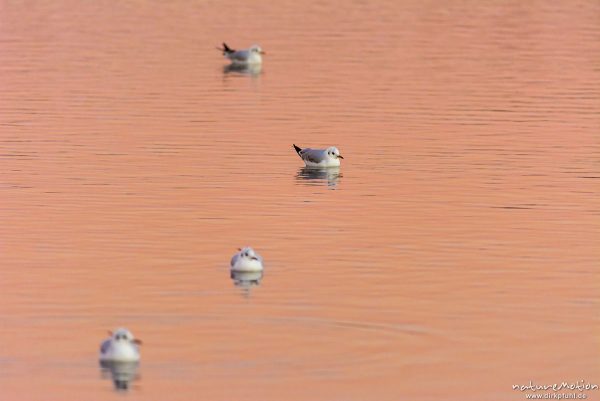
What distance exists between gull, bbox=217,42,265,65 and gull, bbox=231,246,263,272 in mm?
37354

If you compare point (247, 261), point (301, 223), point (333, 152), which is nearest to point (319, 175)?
point (333, 152)

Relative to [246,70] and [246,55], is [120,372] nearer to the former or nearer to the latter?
[246,70]

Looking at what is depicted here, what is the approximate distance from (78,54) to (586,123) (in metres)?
24.3

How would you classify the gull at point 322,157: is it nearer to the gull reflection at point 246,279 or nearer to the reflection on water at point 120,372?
the gull reflection at point 246,279

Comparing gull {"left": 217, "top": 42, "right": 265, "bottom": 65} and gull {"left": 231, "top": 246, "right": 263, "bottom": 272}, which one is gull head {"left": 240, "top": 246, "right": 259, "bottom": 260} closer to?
gull {"left": 231, "top": 246, "right": 263, "bottom": 272}

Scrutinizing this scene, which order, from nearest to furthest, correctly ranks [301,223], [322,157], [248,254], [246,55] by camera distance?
[248,254]
[301,223]
[322,157]
[246,55]

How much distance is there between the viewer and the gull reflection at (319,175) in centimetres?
3816

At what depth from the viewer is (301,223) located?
31969 millimetres

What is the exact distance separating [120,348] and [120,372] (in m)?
0.41

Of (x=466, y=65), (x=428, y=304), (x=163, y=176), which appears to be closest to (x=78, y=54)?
(x=466, y=65)

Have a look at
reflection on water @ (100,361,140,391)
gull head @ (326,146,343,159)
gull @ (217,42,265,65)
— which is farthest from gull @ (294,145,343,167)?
gull @ (217,42,265,65)

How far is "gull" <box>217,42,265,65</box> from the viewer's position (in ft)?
211

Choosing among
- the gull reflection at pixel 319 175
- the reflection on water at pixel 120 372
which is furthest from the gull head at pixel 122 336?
the gull reflection at pixel 319 175

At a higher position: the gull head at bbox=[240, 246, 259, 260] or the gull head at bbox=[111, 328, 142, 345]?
the gull head at bbox=[240, 246, 259, 260]
